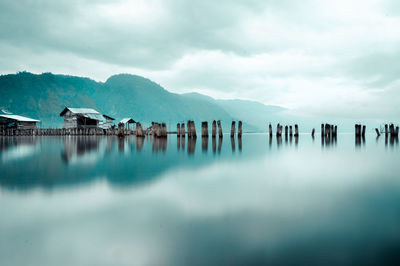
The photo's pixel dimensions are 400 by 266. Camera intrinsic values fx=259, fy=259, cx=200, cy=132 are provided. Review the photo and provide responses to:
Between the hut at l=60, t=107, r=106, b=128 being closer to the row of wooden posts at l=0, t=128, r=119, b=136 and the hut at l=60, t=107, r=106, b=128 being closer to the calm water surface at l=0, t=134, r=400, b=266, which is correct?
the row of wooden posts at l=0, t=128, r=119, b=136

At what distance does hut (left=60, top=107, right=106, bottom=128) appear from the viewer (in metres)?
57.8

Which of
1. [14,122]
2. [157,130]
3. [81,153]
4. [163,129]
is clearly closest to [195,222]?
[81,153]

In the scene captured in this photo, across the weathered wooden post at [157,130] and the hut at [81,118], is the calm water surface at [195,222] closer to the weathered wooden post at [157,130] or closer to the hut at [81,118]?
the weathered wooden post at [157,130]

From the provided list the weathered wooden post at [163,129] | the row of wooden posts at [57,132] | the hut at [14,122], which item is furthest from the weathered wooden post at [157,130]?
the hut at [14,122]

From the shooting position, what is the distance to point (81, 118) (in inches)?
2317

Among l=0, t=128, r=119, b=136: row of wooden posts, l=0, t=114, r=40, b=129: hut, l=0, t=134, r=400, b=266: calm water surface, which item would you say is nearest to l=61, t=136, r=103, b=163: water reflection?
l=0, t=134, r=400, b=266: calm water surface

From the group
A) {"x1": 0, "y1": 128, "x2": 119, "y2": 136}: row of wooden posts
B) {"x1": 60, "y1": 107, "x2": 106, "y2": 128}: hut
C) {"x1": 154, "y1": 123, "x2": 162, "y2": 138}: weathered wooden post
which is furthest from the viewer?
{"x1": 60, "y1": 107, "x2": 106, "y2": 128}: hut

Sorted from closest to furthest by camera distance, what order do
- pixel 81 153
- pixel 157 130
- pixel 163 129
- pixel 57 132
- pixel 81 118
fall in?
pixel 81 153
pixel 163 129
pixel 157 130
pixel 57 132
pixel 81 118

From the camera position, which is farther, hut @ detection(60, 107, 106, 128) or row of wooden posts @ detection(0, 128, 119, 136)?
hut @ detection(60, 107, 106, 128)

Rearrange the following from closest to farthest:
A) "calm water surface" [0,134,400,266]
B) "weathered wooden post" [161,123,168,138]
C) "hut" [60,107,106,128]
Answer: "calm water surface" [0,134,400,266] < "weathered wooden post" [161,123,168,138] < "hut" [60,107,106,128]

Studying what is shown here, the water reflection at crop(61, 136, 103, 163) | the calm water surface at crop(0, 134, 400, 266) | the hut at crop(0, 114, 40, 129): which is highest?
the hut at crop(0, 114, 40, 129)

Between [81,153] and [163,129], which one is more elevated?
[163,129]

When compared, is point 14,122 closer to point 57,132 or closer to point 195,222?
point 57,132

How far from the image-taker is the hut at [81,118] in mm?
57844
